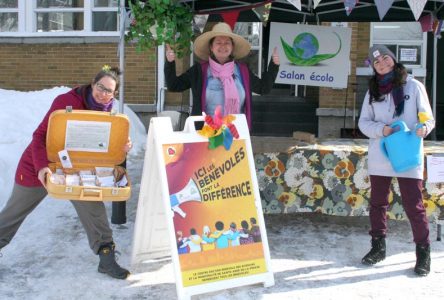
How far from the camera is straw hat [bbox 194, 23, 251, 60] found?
3922 mm

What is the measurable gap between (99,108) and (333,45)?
4.93m

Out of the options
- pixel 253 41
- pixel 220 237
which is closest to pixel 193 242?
pixel 220 237

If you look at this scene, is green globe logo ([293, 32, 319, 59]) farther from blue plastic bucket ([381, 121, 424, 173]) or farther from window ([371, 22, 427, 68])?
blue plastic bucket ([381, 121, 424, 173])

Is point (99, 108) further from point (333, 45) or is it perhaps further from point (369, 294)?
point (333, 45)

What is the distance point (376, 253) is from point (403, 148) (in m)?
0.91

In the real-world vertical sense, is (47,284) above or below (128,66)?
below

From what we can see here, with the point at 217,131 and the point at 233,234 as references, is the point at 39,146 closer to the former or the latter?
the point at 217,131

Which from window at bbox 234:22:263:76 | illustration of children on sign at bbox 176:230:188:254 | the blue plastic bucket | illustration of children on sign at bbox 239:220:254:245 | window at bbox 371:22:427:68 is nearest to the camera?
illustration of children on sign at bbox 176:230:188:254

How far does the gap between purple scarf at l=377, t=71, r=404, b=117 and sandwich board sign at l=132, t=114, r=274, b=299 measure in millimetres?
1114

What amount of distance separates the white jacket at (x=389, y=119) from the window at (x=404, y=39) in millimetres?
6103

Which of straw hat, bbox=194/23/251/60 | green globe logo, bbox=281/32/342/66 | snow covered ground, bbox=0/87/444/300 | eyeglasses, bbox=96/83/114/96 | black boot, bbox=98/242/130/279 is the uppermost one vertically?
green globe logo, bbox=281/32/342/66

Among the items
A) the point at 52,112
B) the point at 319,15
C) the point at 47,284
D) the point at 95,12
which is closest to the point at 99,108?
the point at 52,112

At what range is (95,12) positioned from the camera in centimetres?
1023

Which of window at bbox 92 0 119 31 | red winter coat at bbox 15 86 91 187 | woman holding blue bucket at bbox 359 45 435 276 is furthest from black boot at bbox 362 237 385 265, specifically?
window at bbox 92 0 119 31
